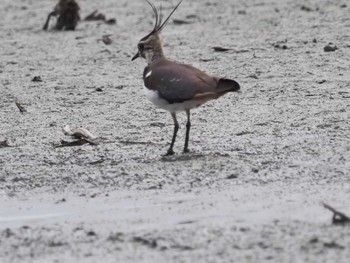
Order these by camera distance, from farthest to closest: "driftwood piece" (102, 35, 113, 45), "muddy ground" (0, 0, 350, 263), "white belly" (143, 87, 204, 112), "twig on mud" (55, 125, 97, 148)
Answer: "driftwood piece" (102, 35, 113, 45) < "twig on mud" (55, 125, 97, 148) < "white belly" (143, 87, 204, 112) < "muddy ground" (0, 0, 350, 263)

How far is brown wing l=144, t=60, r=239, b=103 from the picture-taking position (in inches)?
292

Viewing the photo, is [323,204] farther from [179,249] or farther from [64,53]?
[64,53]

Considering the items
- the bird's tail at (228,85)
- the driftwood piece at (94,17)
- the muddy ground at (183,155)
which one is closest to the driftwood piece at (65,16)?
the muddy ground at (183,155)

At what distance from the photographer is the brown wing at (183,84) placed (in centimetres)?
742

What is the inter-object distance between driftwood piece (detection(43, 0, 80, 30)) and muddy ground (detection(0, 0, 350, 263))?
0.47 ft

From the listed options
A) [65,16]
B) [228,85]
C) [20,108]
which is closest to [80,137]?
[20,108]

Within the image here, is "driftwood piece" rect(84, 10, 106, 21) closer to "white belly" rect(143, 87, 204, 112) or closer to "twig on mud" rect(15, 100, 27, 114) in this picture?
"twig on mud" rect(15, 100, 27, 114)

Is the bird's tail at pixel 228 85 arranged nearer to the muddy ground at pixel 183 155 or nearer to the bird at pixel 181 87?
the bird at pixel 181 87

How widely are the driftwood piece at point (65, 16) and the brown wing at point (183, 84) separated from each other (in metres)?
6.20

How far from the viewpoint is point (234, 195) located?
6.70 metres

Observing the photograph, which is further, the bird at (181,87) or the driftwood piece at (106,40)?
the driftwood piece at (106,40)

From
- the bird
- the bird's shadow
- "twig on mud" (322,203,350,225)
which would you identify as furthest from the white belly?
"twig on mud" (322,203,350,225)

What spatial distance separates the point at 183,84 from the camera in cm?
749

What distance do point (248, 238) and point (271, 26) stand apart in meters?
7.88
